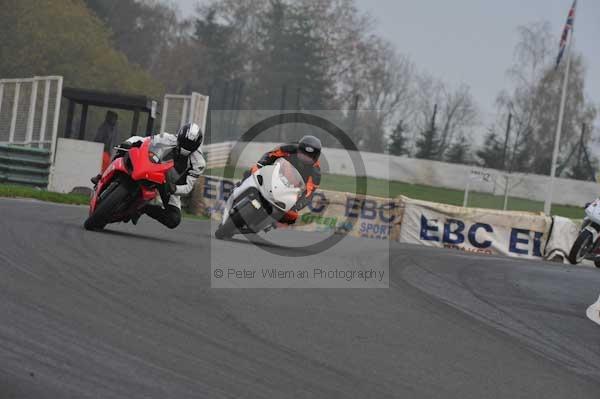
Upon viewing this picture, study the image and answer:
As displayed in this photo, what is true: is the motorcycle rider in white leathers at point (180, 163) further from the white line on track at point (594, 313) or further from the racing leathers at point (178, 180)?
the white line on track at point (594, 313)

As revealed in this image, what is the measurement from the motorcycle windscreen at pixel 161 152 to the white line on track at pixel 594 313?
4.57m

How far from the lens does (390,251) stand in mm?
14250

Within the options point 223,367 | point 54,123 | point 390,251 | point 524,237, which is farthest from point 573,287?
point 54,123

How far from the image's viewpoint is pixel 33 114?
2097cm

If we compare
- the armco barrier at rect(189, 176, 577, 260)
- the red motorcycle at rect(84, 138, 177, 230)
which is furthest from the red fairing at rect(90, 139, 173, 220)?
the armco barrier at rect(189, 176, 577, 260)

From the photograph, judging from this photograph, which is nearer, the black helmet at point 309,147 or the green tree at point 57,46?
the black helmet at point 309,147

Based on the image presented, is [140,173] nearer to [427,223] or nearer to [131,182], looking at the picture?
[131,182]

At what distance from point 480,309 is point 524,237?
12.6 metres

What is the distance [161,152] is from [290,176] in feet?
4.83

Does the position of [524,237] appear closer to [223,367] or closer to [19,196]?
[19,196]

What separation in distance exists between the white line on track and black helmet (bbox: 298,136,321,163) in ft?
11.1

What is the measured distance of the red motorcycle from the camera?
9539mm

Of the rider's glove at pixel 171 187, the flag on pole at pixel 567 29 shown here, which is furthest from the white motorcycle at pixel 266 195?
the flag on pole at pixel 567 29

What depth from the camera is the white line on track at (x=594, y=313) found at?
8.53m
